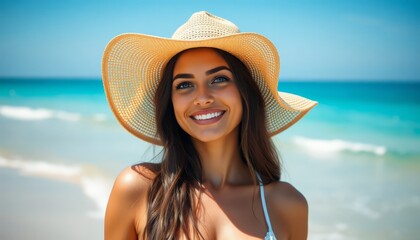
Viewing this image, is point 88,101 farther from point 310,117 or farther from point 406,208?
point 406,208

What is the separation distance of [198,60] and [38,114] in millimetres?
17101

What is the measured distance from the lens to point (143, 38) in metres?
2.87

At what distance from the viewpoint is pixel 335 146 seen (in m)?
13.8

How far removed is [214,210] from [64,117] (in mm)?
16137

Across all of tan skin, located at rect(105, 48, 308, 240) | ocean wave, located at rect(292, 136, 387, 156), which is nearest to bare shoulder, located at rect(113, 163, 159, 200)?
tan skin, located at rect(105, 48, 308, 240)

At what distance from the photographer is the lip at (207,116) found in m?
2.73

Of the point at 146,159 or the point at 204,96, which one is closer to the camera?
the point at 204,96

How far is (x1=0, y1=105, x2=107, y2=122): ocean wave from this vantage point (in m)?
17.6

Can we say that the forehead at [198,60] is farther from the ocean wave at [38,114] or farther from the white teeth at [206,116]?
the ocean wave at [38,114]

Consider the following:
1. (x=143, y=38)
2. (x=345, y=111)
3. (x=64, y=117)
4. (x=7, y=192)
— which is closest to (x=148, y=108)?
(x=143, y=38)

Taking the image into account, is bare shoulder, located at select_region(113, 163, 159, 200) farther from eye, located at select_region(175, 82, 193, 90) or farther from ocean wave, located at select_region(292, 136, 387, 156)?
ocean wave, located at select_region(292, 136, 387, 156)

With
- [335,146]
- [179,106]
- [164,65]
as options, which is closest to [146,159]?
[335,146]

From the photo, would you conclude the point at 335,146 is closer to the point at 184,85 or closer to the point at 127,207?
the point at 184,85

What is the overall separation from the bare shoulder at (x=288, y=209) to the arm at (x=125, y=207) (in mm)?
697
